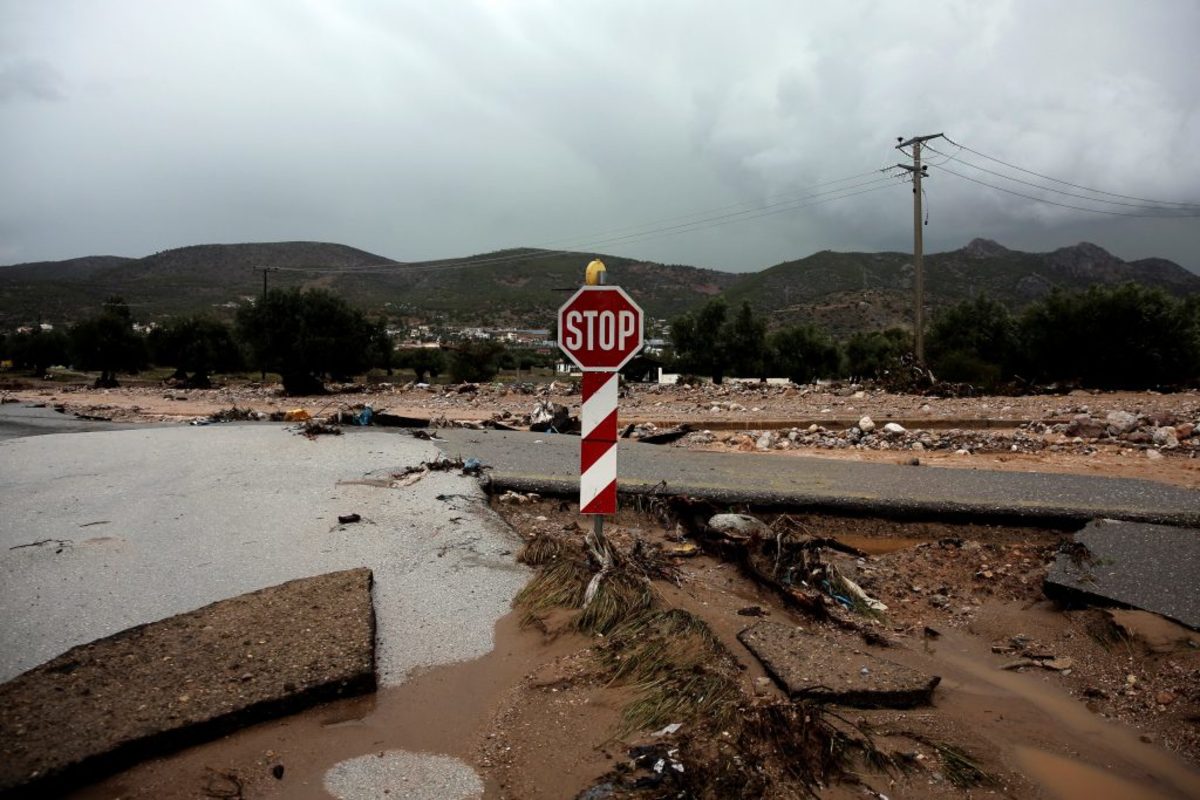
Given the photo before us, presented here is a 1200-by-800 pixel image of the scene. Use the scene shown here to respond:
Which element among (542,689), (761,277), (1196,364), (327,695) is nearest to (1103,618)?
(542,689)

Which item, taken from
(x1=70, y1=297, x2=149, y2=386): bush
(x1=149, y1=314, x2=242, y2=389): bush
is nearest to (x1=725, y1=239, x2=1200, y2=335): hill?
(x1=149, y1=314, x2=242, y2=389): bush

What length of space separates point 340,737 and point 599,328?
2.62m

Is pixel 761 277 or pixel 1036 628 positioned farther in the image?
pixel 761 277

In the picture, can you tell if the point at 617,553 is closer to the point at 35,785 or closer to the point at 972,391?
the point at 35,785

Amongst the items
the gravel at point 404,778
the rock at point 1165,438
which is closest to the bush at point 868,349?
the rock at point 1165,438

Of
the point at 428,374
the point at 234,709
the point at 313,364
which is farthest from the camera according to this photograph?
the point at 428,374

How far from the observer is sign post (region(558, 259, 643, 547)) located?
4484mm

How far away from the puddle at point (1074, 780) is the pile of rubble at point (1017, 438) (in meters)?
8.81

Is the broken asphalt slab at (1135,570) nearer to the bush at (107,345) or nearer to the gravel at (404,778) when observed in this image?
the gravel at (404,778)

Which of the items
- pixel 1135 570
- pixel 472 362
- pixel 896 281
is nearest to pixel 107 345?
pixel 472 362

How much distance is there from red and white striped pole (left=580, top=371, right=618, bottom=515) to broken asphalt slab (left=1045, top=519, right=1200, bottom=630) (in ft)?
10.1

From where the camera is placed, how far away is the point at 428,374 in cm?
5634

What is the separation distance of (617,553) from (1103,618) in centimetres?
298

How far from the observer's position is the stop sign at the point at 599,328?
448 cm
